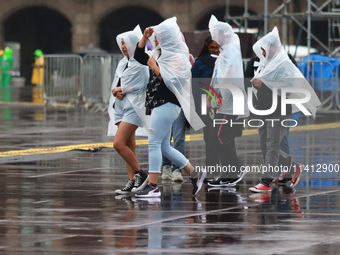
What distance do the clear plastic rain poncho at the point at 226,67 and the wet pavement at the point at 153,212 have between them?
100cm

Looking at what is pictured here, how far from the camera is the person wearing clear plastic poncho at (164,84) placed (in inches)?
312

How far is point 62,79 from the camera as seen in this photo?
23.3 metres

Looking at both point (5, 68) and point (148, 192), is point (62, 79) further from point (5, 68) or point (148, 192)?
point (5, 68)

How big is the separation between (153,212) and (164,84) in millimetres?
1467

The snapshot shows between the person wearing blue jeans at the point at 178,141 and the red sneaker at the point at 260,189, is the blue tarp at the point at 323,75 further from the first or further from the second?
the red sneaker at the point at 260,189

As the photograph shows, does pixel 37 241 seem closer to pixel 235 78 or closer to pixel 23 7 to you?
pixel 235 78

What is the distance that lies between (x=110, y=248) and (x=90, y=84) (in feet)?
56.0

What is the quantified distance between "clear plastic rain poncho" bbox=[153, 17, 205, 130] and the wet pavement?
112 cm

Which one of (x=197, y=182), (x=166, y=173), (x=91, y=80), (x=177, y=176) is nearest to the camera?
(x=197, y=182)

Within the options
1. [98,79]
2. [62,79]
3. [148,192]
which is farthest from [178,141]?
[62,79]

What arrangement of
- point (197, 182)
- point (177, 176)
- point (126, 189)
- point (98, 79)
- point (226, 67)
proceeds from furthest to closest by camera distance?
point (98, 79) < point (177, 176) < point (226, 67) < point (126, 189) < point (197, 182)

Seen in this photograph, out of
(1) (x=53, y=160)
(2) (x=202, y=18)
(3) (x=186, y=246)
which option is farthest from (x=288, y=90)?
(2) (x=202, y=18)

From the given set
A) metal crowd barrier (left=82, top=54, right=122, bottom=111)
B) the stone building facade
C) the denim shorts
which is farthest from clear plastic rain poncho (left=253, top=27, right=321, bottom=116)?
the stone building facade

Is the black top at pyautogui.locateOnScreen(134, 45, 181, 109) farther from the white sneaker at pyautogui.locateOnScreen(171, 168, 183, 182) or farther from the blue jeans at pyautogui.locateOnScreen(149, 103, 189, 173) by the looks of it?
the white sneaker at pyautogui.locateOnScreen(171, 168, 183, 182)
